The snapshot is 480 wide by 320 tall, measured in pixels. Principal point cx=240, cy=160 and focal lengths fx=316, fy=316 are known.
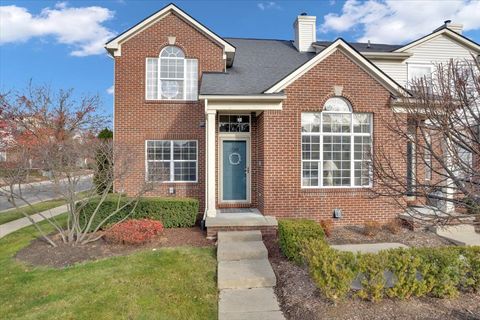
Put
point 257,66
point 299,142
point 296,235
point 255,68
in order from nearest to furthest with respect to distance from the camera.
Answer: point 296,235
point 299,142
point 255,68
point 257,66

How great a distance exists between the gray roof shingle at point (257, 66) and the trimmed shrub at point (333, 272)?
5404mm

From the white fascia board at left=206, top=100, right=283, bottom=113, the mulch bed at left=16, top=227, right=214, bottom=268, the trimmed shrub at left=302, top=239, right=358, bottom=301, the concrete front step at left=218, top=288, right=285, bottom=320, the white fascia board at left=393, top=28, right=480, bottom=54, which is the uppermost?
the white fascia board at left=393, top=28, right=480, bottom=54

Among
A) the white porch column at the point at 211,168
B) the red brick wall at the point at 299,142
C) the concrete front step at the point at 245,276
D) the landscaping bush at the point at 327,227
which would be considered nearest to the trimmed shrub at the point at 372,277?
the concrete front step at the point at 245,276

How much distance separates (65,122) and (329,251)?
78.4 feet

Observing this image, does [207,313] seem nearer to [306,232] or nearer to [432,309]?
[306,232]

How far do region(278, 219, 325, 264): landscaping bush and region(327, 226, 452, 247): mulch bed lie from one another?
1.49 m

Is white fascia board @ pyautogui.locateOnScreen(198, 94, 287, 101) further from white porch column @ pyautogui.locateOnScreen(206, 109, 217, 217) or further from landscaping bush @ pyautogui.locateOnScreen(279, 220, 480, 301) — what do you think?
landscaping bush @ pyautogui.locateOnScreen(279, 220, 480, 301)

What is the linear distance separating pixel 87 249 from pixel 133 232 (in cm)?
106

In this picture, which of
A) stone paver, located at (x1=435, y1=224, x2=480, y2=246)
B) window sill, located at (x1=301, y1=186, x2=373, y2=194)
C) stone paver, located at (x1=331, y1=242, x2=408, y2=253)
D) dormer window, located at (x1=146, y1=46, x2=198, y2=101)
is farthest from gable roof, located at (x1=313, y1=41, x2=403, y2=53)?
stone paver, located at (x1=331, y1=242, x2=408, y2=253)

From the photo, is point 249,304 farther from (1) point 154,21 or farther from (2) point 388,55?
(2) point 388,55

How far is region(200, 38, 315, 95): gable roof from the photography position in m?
9.23

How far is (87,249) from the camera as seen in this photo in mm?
7309

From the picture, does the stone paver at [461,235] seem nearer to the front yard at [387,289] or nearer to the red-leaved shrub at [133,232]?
the front yard at [387,289]

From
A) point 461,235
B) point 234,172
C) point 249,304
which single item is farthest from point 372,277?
point 234,172
